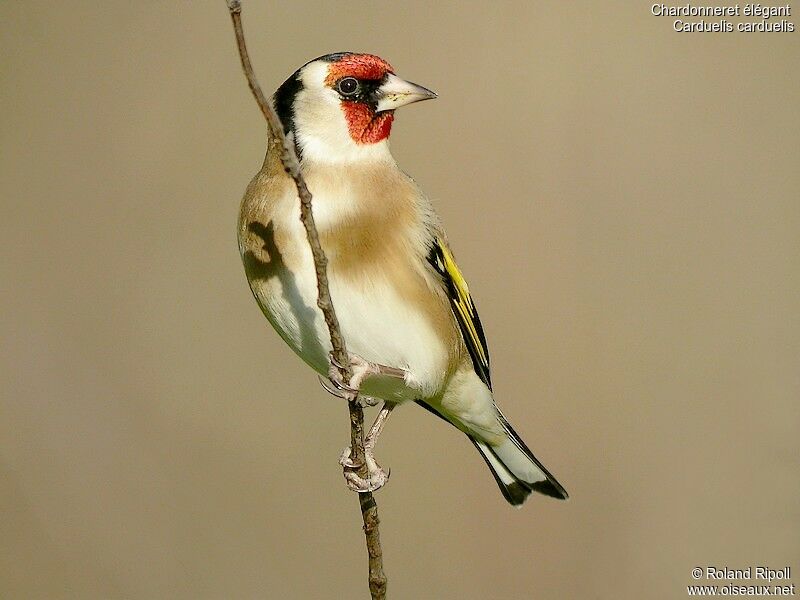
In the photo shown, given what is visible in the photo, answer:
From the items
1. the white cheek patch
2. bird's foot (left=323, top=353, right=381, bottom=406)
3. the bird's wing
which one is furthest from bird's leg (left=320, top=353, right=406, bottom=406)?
Result: the white cheek patch

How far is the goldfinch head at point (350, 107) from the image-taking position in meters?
3.02

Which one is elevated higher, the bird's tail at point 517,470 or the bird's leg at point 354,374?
the bird's leg at point 354,374

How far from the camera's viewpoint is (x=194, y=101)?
537cm

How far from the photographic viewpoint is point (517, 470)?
3809 millimetres

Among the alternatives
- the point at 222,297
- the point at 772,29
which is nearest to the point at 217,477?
the point at 222,297

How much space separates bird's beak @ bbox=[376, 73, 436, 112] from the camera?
9.77ft

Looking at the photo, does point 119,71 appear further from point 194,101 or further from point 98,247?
point 98,247

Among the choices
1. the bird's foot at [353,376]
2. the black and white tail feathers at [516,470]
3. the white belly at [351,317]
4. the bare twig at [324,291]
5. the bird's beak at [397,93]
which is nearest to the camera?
the bare twig at [324,291]

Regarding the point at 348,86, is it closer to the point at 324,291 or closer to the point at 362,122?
the point at 362,122

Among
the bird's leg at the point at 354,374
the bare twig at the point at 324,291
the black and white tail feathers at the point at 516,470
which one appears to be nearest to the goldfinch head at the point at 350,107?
the bird's leg at the point at 354,374

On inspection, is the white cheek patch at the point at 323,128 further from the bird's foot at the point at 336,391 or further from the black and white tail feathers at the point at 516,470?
the black and white tail feathers at the point at 516,470

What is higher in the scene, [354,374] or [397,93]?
[397,93]

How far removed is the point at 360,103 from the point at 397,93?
0.40 ft

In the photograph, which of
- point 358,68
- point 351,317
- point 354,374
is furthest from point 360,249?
point 358,68
